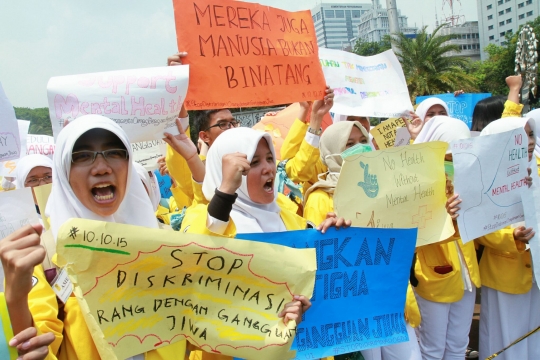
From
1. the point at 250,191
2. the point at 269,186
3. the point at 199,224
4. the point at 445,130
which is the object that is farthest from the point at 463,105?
the point at 199,224

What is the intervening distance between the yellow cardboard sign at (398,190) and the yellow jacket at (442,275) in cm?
48

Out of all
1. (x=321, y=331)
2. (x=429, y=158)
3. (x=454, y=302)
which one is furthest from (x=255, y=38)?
(x=454, y=302)

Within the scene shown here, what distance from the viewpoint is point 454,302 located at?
337cm

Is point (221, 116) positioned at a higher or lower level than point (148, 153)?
higher

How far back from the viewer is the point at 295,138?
3814 mm

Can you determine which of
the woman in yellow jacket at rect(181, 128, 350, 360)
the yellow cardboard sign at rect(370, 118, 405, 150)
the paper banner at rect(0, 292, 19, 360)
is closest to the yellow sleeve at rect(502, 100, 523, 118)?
the yellow cardboard sign at rect(370, 118, 405, 150)

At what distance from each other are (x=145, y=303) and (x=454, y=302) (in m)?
A: 2.54

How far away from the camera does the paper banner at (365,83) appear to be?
3.69m

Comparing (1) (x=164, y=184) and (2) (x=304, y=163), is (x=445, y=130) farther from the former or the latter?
(1) (x=164, y=184)

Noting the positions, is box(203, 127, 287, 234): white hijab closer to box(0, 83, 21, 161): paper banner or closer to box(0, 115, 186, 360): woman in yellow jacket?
box(0, 115, 186, 360): woman in yellow jacket

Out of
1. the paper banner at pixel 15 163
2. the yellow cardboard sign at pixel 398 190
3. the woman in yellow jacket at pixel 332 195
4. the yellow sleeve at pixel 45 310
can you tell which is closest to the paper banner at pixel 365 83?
the woman in yellow jacket at pixel 332 195

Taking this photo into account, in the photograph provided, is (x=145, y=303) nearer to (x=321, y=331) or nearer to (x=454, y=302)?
(x=321, y=331)

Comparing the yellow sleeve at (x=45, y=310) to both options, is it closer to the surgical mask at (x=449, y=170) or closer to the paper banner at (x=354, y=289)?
the paper banner at (x=354, y=289)

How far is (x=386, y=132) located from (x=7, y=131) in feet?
13.5
